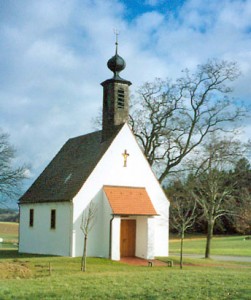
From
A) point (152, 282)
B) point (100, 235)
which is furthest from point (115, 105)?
point (152, 282)

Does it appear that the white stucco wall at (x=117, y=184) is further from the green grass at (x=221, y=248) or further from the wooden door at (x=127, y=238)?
the green grass at (x=221, y=248)

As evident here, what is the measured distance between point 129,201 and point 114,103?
6.55 metres

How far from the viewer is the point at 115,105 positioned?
105 ft

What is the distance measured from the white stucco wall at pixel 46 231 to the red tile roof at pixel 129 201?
2551mm

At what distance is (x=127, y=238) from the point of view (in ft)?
98.9

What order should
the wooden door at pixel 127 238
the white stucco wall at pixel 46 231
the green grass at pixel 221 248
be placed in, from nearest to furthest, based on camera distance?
the white stucco wall at pixel 46 231 < the wooden door at pixel 127 238 < the green grass at pixel 221 248

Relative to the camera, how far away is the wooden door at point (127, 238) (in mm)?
30062

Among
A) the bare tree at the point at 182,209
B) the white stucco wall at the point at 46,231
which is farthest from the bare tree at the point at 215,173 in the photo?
the white stucco wall at the point at 46,231

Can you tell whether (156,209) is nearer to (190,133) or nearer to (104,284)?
(190,133)

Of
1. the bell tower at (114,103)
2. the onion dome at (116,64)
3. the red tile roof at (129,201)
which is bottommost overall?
the red tile roof at (129,201)

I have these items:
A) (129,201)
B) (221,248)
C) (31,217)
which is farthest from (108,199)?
(221,248)

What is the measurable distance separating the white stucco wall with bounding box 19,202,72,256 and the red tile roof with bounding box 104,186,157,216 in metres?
2.55

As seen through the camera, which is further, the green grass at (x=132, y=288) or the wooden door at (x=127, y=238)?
the wooden door at (x=127, y=238)

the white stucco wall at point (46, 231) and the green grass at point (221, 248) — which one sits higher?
the white stucco wall at point (46, 231)
